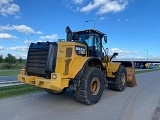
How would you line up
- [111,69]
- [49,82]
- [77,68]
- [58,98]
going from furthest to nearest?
1. [111,69]
2. [58,98]
3. [77,68]
4. [49,82]

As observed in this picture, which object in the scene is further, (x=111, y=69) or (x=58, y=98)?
(x=111, y=69)

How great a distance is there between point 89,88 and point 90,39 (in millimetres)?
2565

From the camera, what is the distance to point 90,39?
9.22 metres

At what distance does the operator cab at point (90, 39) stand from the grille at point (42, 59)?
87.3 inches

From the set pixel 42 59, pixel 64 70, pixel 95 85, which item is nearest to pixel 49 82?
pixel 64 70

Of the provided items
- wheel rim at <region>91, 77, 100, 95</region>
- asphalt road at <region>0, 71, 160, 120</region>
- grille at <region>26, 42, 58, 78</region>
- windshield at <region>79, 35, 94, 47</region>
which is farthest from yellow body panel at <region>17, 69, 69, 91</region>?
windshield at <region>79, 35, 94, 47</region>

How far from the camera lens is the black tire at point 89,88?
24.1 feet

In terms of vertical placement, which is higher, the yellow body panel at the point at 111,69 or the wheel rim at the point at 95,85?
the yellow body panel at the point at 111,69

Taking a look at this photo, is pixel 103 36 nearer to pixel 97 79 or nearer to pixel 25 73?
pixel 97 79

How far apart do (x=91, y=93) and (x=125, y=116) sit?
5.70ft

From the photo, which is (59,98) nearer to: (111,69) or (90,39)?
(90,39)

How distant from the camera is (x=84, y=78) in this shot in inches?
291

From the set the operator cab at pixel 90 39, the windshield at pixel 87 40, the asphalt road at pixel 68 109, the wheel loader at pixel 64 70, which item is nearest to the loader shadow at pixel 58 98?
the asphalt road at pixel 68 109

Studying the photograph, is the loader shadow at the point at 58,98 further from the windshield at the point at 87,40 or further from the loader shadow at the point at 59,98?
the windshield at the point at 87,40
